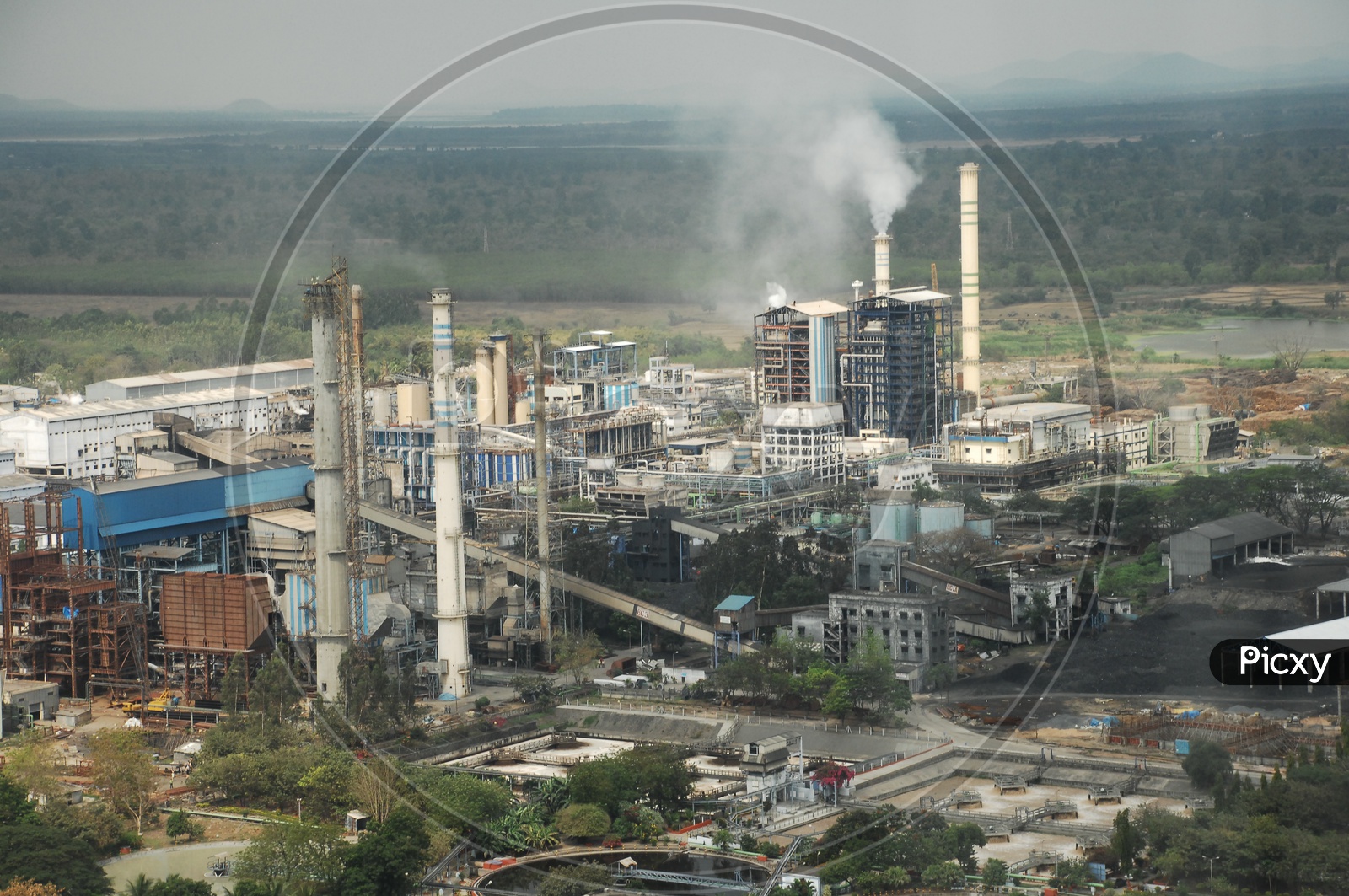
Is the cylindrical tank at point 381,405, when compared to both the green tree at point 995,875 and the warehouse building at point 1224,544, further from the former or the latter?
the green tree at point 995,875

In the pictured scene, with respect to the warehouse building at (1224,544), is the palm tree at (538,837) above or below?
below

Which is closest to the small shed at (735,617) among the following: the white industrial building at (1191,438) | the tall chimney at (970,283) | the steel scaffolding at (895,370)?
the steel scaffolding at (895,370)

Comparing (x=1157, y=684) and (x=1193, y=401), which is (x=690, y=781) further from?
(x=1193, y=401)

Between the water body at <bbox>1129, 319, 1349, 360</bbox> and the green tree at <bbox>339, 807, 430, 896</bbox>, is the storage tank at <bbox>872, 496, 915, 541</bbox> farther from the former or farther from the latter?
the water body at <bbox>1129, 319, 1349, 360</bbox>

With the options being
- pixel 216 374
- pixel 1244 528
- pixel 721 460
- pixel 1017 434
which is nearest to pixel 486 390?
pixel 721 460

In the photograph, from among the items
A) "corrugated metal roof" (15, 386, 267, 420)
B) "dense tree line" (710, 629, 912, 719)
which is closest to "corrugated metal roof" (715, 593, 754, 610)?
"dense tree line" (710, 629, 912, 719)

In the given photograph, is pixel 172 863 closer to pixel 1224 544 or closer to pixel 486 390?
pixel 1224 544
